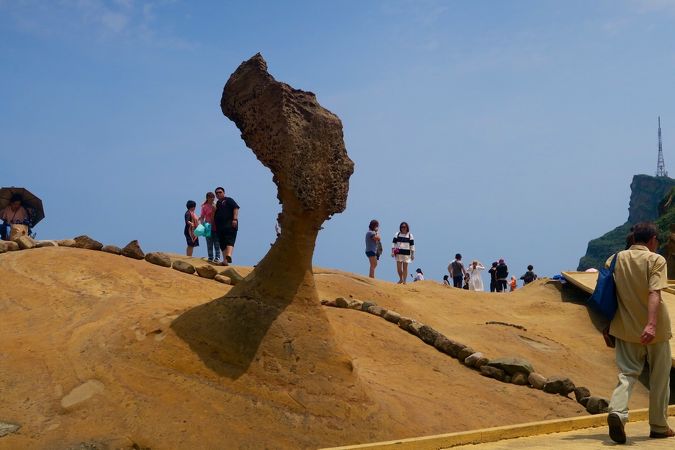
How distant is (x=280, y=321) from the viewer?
20.0 feet

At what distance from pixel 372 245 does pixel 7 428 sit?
9959mm

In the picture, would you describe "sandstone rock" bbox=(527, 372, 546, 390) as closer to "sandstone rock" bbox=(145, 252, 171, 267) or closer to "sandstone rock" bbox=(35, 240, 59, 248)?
"sandstone rock" bbox=(145, 252, 171, 267)

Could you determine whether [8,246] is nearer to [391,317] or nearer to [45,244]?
[45,244]

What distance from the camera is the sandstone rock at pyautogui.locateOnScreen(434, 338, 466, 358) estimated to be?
30.5 feet

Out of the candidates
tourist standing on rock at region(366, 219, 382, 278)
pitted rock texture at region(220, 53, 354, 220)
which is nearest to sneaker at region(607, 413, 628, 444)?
pitted rock texture at region(220, 53, 354, 220)

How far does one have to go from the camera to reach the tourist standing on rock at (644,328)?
17.9 feet

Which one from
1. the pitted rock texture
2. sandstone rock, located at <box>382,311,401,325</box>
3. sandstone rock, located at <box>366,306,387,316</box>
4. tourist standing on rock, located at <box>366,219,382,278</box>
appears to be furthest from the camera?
tourist standing on rock, located at <box>366,219,382,278</box>

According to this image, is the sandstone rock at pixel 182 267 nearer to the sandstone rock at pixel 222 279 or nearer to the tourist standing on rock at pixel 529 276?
the sandstone rock at pixel 222 279

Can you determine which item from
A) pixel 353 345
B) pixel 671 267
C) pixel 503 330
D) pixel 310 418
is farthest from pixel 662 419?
pixel 671 267

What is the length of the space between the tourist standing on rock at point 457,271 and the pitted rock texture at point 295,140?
534 inches

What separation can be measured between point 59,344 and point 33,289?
1446 mm

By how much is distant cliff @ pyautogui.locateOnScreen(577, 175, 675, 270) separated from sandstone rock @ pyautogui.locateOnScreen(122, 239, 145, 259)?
2492 inches

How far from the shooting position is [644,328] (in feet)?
18.0

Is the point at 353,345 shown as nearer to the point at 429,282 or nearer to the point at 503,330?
the point at 503,330
